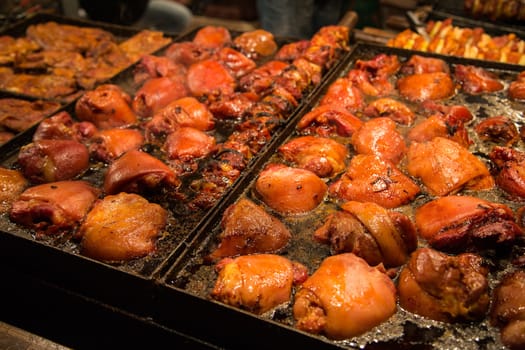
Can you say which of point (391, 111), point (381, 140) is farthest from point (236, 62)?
point (381, 140)

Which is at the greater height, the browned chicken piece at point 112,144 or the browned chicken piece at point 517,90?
the browned chicken piece at point 517,90

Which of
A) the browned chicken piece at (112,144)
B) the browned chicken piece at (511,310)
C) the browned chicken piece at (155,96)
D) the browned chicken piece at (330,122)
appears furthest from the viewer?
the browned chicken piece at (155,96)

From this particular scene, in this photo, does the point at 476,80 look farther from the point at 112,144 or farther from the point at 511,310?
the point at 112,144

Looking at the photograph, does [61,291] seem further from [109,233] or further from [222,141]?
[222,141]

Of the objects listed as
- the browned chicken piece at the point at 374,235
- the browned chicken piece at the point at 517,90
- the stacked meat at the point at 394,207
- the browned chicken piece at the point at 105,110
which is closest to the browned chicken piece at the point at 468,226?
the stacked meat at the point at 394,207

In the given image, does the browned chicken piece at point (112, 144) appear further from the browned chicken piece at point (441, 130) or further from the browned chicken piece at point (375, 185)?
the browned chicken piece at point (441, 130)

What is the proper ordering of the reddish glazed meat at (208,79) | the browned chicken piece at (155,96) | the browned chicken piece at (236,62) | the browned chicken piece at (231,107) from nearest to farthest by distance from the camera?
1. the browned chicken piece at (231,107)
2. the browned chicken piece at (155,96)
3. the reddish glazed meat at (208,79)
4. the browned chicken piece at (236,62)
